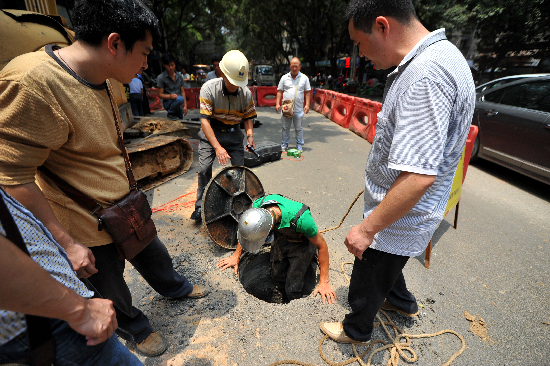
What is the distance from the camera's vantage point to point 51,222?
1222mm

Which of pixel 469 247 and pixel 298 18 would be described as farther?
pixel 298 18

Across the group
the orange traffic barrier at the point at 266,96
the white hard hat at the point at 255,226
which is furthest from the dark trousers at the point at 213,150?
the orange traffic barrier at the point at 266,96

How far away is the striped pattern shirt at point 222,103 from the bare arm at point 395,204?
2530 mm

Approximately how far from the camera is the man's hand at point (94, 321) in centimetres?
88

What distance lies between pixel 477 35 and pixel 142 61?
2035 cm

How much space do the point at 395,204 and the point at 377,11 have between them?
931 mm

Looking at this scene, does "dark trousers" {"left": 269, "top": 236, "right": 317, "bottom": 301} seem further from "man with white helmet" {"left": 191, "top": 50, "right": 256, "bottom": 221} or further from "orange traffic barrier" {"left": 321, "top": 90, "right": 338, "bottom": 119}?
"orange traffic barrier" {"left": 321, "top": 90, "right": 338, "bottom": 119}

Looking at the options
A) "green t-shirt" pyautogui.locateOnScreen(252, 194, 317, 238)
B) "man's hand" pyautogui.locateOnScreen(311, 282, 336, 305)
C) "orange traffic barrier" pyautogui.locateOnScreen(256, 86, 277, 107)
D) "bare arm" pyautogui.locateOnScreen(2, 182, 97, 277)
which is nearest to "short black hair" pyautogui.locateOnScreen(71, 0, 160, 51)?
"bare arm" pyautogui.locateOnScreen(2, 182, 97, 277)

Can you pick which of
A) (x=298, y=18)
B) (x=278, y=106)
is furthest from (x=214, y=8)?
(x=278, y=106)

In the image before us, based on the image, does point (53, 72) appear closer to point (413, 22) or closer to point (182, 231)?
point (413, 22)

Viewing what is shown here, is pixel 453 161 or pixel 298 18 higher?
pixel 298 18

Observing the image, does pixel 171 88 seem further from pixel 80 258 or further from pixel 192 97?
pixel 80 258

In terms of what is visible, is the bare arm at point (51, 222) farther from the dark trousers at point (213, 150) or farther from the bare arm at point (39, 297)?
the dark trousers at point (213, 150)

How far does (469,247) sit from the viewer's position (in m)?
3.29
